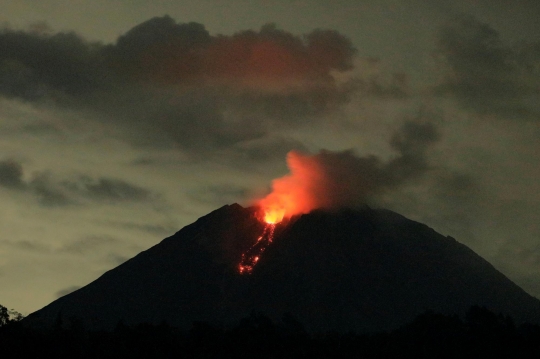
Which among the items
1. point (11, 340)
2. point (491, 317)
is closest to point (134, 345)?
point (11, 340)

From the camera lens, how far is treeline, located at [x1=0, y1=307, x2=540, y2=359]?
120938mm

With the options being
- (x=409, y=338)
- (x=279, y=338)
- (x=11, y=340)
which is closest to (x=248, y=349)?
(x=279, y=338)

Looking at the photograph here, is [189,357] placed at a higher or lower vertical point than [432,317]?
lower

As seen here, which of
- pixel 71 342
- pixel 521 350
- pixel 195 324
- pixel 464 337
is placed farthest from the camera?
pixel 195 324

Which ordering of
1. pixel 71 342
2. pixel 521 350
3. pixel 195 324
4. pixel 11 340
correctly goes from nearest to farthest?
1. pixel 11 340
2. pixel 71 342
3. pixel 521 350
4. pixel 195 324

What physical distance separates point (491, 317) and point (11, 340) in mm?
79895

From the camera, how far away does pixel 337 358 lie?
129 m

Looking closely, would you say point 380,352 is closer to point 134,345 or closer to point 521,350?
point 521,350

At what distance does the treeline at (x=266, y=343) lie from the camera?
120938mm

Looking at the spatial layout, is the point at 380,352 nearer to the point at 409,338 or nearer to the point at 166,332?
the point at 409,338

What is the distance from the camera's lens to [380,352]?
13650cm

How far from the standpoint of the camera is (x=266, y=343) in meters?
143

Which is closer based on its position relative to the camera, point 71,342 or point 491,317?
point 71,342

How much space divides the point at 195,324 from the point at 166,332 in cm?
1800
